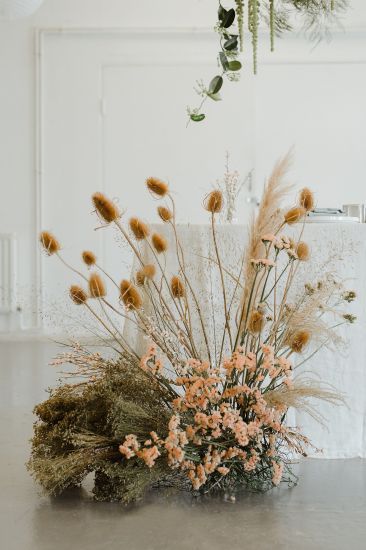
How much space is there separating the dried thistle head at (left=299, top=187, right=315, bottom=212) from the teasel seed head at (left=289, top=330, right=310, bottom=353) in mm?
310

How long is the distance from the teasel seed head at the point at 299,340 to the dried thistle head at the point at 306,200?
310mm

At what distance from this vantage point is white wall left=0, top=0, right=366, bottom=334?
21.0ft

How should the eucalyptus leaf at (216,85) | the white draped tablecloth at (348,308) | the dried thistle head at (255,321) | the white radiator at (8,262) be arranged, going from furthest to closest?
the white radiator at (8,262) < the white draped tablecloth at (348,308) < the dried thistle head at (255,321) < the eucalyptus leaf at (216,85)

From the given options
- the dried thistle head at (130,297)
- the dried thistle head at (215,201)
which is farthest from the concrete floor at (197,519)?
the dried thistle head at (215,201)

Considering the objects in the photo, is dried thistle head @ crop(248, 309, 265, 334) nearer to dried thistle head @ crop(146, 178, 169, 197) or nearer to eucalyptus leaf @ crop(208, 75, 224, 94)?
dried thistle head @ crop(146, 178, 169, 197)

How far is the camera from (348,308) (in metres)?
2.48

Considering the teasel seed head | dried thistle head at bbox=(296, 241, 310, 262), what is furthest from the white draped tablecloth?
the teasel seed head

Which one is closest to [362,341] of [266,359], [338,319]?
[338,319]

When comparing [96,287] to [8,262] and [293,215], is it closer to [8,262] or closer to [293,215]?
[293,215]

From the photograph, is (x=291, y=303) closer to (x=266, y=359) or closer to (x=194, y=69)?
(x=266, y=359)

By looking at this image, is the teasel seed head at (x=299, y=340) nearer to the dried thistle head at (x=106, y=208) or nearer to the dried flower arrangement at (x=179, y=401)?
the dried flower arrangement at (x=179, y=401)

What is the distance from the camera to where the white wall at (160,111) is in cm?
639

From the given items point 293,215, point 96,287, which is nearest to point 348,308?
point 293,215

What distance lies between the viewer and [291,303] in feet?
7.67
